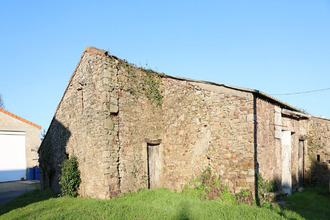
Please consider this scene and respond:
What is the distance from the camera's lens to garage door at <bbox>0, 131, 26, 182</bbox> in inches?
629

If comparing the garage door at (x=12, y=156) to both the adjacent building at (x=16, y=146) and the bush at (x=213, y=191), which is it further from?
the bush at (x=213, y=191)

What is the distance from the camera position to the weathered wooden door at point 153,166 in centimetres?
912

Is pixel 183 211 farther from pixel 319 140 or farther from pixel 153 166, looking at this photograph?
pixel 319 140

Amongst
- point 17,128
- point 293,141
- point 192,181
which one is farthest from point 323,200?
point 17,128

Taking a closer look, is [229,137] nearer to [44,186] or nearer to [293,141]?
[293,141]

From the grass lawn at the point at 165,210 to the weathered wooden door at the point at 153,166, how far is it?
1.15 metres

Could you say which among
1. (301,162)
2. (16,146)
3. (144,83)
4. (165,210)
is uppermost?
(144,83)

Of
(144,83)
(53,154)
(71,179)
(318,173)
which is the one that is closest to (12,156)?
(53,154)

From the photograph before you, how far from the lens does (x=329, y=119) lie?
1090 cm

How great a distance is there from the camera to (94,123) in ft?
26.6

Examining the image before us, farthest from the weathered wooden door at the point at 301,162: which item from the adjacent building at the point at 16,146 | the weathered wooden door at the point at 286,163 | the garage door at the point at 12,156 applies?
the garage door at the point at 12,156

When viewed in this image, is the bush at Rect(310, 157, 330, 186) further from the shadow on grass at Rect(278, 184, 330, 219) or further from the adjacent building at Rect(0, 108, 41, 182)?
the adjacent building at Rect(0, 108, 41, 182)

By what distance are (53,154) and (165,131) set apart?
633cm

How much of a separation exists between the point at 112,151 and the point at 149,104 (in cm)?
271
